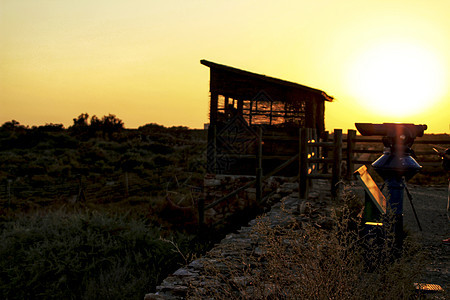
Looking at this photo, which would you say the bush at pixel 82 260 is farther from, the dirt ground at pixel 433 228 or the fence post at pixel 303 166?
the dirt ground at pixel 433 228

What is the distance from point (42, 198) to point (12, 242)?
9174mm

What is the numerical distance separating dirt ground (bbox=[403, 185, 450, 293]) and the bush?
3.70 meters

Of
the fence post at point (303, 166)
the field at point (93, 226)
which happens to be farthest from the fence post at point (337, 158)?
the field at point (93, 226)

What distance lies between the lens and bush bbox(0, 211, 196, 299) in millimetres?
5750

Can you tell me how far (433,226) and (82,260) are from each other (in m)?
6.80

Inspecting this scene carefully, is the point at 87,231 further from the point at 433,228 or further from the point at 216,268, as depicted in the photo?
the point at 433,228

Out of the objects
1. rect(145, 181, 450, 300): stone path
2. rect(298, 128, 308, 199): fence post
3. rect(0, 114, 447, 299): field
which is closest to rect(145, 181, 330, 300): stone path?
rect(145, 181, 450, 300): stone path

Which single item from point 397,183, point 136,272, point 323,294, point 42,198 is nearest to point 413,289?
point 397,183

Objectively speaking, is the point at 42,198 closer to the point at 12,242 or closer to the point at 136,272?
the point at 12,242

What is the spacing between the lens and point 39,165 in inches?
918

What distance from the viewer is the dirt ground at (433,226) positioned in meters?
4.74

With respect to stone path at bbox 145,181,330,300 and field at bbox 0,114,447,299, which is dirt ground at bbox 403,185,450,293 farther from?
field at bbox 0,114,447,299

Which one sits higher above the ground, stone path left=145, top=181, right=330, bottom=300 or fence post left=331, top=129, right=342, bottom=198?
fence post left=331, top=129, right=342, bottom=198

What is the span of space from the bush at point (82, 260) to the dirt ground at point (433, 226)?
370 centimetres
